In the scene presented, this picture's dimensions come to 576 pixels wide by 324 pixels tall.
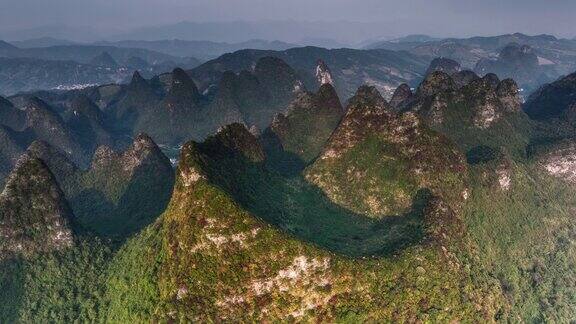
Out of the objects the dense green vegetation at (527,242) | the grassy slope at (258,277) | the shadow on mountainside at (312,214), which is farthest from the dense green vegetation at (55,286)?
the dense green vegetation at (527,242)

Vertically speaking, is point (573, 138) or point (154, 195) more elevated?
point (573, 138)

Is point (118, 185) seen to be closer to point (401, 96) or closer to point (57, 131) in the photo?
point (57, 131)

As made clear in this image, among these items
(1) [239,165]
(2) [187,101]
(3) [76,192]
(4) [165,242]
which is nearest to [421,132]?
(1) [239,165]

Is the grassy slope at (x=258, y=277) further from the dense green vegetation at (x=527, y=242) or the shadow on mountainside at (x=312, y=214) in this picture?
the dense green vegetation at (x=527, y=242)

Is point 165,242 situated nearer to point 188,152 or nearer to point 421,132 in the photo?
point 188,152

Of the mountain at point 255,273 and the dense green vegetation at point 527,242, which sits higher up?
the mountain at point 255,273

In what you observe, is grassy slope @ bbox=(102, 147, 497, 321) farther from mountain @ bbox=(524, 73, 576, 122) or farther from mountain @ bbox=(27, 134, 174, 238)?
mountain @ bbox=(524, 73, 576, 122)
